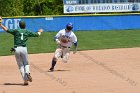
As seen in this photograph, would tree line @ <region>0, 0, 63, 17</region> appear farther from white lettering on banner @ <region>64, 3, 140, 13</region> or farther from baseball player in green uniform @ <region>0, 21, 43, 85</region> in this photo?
baseball player in green uniform @ <region>0, 21, 43, 85</region>

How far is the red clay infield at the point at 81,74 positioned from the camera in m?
12.0

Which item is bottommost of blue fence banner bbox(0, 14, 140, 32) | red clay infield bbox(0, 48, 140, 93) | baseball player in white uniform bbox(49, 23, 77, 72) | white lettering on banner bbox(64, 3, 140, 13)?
blue fence banner bbox(0, 14, 140, 32)

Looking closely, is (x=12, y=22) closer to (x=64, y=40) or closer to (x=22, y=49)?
(x=64, y=40)

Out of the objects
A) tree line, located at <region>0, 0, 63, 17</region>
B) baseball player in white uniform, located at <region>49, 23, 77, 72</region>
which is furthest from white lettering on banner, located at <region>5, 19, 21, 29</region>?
tree line, located at <region>0, 0, 63, 17</region>

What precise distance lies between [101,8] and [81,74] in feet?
89.9

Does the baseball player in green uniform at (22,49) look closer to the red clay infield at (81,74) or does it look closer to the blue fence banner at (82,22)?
the red clay infield at (81,74)

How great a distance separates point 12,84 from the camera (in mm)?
12883

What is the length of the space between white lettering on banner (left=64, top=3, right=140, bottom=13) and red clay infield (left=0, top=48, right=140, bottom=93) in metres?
Result: 20.2

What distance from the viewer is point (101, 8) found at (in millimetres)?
41688

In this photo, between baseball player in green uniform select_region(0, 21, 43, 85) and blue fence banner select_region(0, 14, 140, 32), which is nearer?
baseball player in green uniform select_region(0, 21, 43, 85)

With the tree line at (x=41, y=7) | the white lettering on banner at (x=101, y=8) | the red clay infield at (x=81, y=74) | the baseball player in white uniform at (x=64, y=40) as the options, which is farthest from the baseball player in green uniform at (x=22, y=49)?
the tree line at (x=41, y=7)

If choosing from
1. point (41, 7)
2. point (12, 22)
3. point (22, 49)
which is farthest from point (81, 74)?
point (41, 7)

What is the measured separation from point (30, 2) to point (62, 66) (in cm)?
4720

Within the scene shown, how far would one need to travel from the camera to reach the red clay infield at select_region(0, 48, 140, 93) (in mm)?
11961
